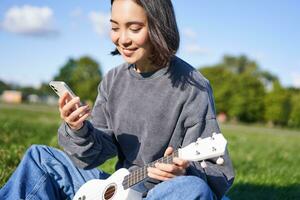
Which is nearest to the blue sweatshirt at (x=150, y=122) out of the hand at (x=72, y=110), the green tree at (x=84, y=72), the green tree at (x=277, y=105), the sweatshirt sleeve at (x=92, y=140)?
the sweatshirt sleeve at (x=92, y=140)

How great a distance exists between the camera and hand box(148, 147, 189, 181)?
267 centimetres

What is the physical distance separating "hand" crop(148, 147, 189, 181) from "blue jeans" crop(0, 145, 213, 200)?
0.06 metres

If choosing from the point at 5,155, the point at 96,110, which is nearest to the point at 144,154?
the point at 96,110

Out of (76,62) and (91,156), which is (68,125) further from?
(76,62)

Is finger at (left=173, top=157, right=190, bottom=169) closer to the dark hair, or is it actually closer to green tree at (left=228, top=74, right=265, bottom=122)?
the dark hair

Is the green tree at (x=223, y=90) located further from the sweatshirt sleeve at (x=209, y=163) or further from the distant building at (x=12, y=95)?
the sweatshirt sleeve at (x=209, y=163)

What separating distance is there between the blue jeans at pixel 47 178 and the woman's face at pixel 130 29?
2.80ft

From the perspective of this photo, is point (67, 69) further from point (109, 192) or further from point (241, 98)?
point (109, 192)

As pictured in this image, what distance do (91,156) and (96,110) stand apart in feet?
1.31

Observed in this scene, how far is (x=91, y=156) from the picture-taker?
3268mm

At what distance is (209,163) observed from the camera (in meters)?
2.96

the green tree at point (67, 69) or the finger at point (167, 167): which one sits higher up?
the finger at point (167, 167)

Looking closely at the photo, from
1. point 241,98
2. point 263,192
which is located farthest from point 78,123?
point 241,98

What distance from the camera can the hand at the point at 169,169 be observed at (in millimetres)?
2666
